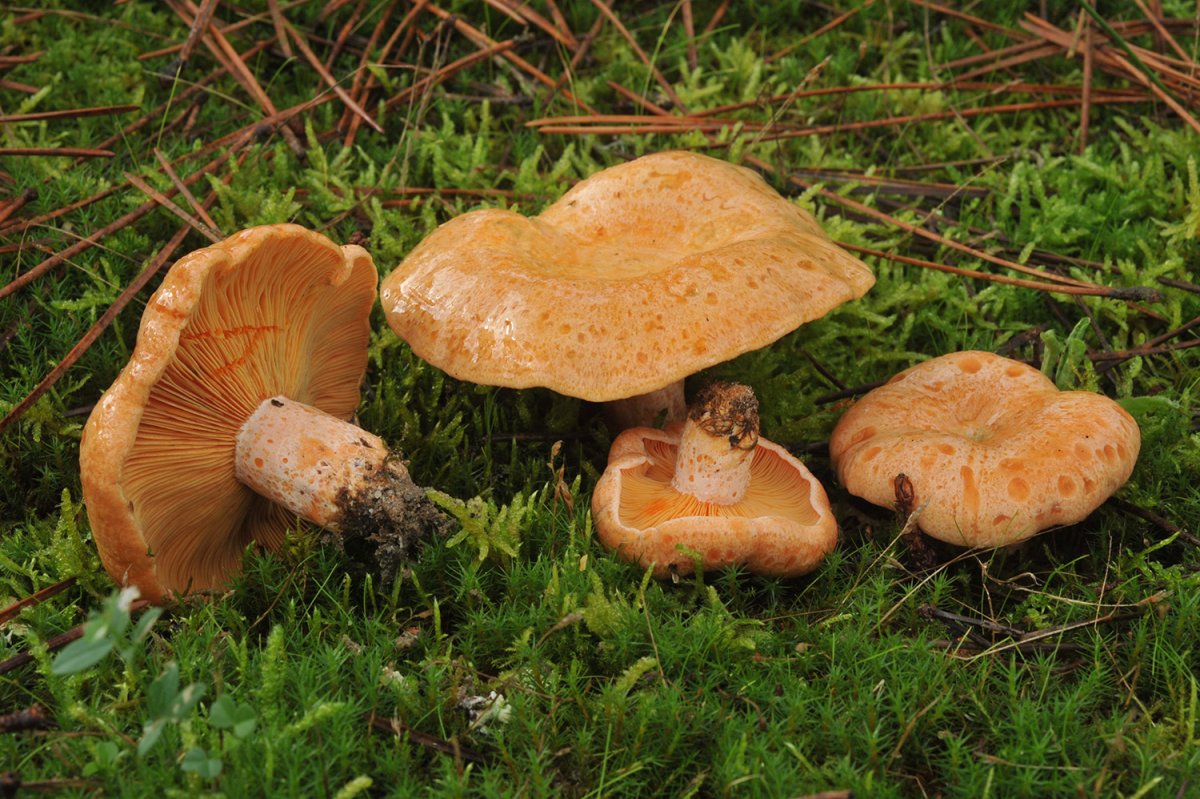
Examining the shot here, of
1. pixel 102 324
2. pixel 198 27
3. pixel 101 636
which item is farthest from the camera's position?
pixel 198 27

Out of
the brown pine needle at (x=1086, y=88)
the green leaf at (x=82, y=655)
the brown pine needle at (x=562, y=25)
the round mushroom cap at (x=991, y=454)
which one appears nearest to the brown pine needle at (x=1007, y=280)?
the round mushroom cap at (x=991, y=454)

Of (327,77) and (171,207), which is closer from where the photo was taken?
(171,207)

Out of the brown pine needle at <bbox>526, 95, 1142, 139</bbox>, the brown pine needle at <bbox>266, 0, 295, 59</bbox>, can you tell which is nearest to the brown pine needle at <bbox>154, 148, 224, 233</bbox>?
the brown pine needle at <bbox>266, 0, 295, 59</bbox>

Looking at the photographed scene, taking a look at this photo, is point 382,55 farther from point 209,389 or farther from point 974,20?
point 974,20

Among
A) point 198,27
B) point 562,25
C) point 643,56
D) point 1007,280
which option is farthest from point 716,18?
point 198,27

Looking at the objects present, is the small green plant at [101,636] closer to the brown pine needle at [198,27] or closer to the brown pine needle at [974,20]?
the brown pine needle at [198,27]

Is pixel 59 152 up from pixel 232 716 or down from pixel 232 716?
up

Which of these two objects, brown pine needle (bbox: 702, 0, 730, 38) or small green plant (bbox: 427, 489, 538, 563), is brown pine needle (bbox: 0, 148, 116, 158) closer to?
small green plant (bbox: 427, 489, 538, 563)
